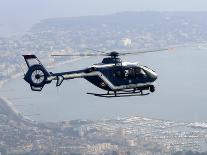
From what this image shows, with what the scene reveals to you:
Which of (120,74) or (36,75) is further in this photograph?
(120,74)

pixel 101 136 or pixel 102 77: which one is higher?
pixel 102 77

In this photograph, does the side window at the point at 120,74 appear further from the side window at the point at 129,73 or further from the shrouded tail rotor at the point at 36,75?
the shrouded tail rotor at the point at 36,75

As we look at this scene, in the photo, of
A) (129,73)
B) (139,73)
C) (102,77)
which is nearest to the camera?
(102,77)

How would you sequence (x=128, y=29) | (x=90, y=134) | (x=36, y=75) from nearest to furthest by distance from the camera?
(x=36, y=75), (x=90, y=134), (x=128, y=29)

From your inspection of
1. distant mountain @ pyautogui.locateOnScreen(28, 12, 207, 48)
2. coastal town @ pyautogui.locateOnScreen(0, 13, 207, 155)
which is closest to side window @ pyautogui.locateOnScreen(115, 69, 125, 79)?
coastal town @ pyautogui.locateOnScreen(0, 13, 207, 155)

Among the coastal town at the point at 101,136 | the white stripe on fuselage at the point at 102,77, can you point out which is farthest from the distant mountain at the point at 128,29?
the white stripe on fuselage at the point at 102,77

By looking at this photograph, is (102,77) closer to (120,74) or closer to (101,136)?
(120,74)

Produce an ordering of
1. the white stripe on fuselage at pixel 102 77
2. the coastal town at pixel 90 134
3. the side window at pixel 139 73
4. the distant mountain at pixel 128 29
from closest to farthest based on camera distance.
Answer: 1. the white stripe on fuselage at pixel 102 77
2. the side window at pixel 139 73
3. the coastal town at pixel 90 134
4. the distant mountain at pixel 128 29

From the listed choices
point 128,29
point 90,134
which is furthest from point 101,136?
point 128,29

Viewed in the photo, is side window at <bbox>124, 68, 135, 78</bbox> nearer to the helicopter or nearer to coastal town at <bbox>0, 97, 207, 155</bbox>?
the helicopter
